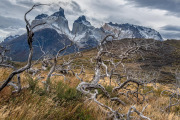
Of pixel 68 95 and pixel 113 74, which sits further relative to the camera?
pixel 113 74

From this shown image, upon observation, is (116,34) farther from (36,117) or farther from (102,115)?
(36,117)

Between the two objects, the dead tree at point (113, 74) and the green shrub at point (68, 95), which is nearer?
the green shrub at point (68, 95)

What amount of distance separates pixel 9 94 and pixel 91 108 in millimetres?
2297

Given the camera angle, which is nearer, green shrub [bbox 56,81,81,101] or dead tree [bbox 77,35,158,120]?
green shrub [bbox 56,81,81,101]

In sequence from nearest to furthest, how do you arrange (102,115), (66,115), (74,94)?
(66,115) < (102,115) < (74,94)

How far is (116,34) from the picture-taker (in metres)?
8.77

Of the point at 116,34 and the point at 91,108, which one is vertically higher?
the point at 116,34

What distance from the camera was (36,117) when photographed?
9.28ft

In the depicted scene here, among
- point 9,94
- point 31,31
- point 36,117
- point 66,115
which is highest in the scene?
point 31,31

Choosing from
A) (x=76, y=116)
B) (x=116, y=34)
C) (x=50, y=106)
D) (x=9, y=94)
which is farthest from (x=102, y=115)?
(x=116, y=34)

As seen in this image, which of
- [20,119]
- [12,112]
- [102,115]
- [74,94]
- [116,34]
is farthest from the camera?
[116,34]

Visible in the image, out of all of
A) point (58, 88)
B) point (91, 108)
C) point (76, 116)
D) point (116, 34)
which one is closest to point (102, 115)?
point (91, 108)

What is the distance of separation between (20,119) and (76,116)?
4.37 feet

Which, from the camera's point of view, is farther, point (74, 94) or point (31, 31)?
point (74, 94)
